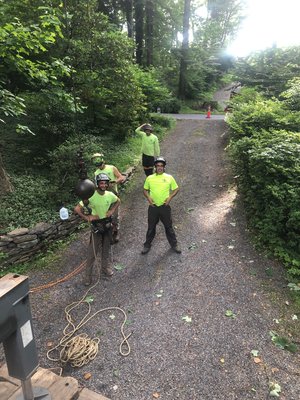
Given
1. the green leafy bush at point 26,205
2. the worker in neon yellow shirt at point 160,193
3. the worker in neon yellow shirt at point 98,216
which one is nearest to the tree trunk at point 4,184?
the green leafy bush at point 26,205

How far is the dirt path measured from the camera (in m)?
3.99

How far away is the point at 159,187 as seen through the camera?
20.7 ft

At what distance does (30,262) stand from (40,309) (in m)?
1.82

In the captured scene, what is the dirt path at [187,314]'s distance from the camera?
399cm

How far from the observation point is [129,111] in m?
12.6

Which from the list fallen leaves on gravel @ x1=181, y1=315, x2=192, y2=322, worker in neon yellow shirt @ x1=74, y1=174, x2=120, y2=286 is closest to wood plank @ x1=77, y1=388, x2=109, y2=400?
fallen leaves on gravel @ x1=181, y1=315, x2=192, y2=322

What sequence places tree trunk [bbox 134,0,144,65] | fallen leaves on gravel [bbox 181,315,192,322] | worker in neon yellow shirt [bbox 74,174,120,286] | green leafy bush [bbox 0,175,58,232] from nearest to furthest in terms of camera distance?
fallen leaves on gravel [bbox 181,315,192,322] < worker in neon yellow shirt [bbox 74,174,120,286] < green leafy bush [bbox 0,175,58,232] < tree trunk [bbox 134,0,144,65]

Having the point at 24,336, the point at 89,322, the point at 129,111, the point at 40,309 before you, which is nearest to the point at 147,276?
the point at 89,322

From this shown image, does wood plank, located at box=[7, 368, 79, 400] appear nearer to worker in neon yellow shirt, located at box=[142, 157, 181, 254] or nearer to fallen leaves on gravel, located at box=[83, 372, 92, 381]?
fallen leaves on gravel, located at box=[83, 372, 92, 381]

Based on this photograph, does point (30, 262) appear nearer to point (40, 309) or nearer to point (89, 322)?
point (40, 309)

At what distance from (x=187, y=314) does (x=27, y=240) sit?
3.98 metres

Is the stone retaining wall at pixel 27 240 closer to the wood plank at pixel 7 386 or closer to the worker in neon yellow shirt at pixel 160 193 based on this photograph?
the worker in neon yellow shirt at pixel 160 193

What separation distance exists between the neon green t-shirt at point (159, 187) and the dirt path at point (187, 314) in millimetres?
1246

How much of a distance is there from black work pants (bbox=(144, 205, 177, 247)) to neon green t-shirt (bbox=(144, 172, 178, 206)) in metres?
0.15
